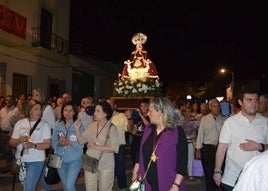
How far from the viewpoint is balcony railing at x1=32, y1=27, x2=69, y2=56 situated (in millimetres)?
19322

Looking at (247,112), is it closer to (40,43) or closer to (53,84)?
(40,43)

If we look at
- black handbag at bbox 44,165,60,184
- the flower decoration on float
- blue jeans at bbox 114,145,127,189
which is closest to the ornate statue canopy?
the flower decoration on float

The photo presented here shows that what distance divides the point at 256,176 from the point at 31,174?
14.5 feet

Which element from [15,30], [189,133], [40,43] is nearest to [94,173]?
[189,133]

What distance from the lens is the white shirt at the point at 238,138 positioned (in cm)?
471

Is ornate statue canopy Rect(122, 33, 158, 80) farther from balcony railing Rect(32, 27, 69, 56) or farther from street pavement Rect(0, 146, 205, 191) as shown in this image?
balcony railing Rect(32, 27, 69, 56)

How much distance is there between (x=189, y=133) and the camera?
391 inches

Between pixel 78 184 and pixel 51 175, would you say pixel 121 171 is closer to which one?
pixel 78 184

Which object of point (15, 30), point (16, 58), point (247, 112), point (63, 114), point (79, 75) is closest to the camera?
point (247, 112)

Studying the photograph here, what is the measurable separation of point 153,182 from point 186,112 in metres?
6.48

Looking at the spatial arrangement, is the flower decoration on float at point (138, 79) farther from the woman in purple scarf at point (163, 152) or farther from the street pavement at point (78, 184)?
the woman in purple scarf at point (163, 152)

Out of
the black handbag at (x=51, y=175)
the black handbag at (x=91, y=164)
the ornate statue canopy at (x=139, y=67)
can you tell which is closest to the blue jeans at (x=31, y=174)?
the black handbag at (x=51, y=175)

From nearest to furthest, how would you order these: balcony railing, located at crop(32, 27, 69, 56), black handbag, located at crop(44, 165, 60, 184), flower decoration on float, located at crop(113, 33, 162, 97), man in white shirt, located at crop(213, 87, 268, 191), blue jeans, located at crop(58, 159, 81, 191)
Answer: man in white shirt, located at crop(213, 87, 268, 191)
blue jeans, located at crop(58, 159, 81, 191)
black handbag, located at crop(44, 165, 60, 184)
flower decoration on float, located at crop(113, 33, 162, 97)
balcony railing, located at crop(32, 27, 69, 56)

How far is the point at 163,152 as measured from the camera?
13.7ft
